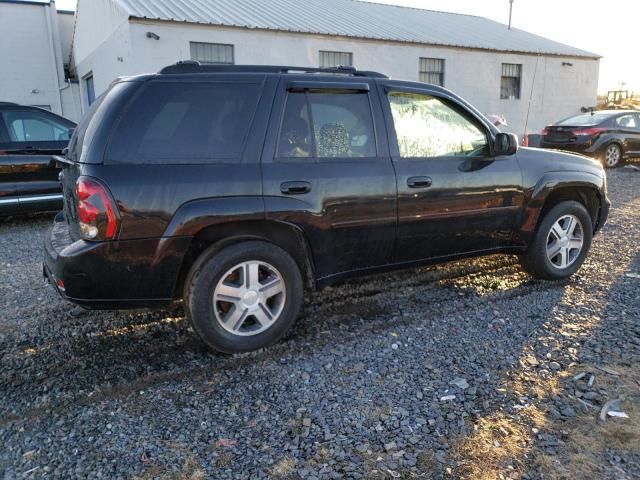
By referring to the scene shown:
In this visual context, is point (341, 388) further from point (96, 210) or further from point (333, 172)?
point (96, 210)

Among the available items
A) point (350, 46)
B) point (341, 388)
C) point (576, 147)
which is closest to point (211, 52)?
point (350, 46)

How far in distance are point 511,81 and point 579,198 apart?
57.8 ft

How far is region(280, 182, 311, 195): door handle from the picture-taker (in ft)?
11.1

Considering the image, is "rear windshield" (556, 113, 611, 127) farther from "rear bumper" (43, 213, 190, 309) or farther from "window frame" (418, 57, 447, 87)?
"rear bumper" (43, 213, 190, 309)

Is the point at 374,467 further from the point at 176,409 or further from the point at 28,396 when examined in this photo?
the point at 28,396

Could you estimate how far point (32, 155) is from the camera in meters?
7.21

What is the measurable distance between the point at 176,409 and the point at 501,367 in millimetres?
2022

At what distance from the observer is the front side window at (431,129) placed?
3.90m

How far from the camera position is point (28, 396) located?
2961 mm

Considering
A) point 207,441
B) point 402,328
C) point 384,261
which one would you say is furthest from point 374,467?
point 384,261

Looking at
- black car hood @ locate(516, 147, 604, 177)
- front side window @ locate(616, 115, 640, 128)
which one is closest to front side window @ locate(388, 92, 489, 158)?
black car hood @ locate(516, 147, 604, 177)

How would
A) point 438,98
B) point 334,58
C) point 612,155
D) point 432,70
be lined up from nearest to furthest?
1. point 438,98
2. point 612,155
3. point 334,58
4. point 432,70

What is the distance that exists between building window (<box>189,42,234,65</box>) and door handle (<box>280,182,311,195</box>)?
1192 centimetres

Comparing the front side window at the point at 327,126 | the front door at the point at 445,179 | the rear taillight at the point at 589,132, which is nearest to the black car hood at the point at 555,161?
the front door at the point at 445,179
